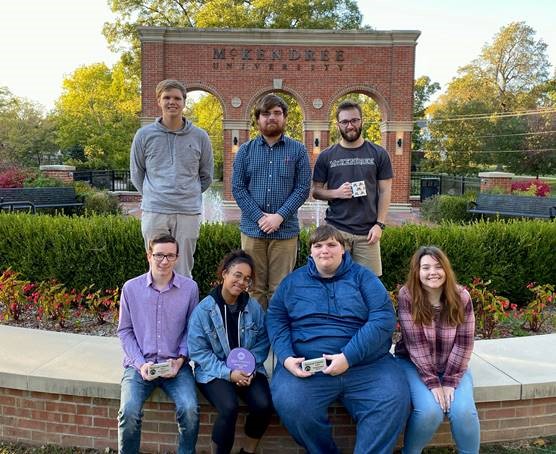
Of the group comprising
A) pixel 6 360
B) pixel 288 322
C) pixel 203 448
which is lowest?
pixel 203 448

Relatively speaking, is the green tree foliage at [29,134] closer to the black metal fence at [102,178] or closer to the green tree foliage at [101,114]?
the green tree foliage at [101,114]

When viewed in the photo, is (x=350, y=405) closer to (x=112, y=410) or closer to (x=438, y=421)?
(x=438, y=421)

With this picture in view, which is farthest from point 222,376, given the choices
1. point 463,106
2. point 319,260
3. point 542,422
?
point 463,106

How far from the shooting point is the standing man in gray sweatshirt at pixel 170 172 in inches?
152

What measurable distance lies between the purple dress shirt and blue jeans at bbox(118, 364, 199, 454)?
0.16 metres

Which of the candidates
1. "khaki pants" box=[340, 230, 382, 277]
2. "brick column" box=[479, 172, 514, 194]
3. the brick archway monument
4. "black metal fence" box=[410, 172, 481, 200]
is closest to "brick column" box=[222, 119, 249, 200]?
the brick archway monument

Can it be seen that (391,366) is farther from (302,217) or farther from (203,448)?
(302,217)

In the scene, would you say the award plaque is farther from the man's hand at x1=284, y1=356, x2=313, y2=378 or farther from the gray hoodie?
the gray hoodie

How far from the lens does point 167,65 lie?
1814 centimetres

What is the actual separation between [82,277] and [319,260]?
3.41 metres

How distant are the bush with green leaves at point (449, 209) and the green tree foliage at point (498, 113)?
2194 cm

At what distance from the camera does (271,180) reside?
3770 mm

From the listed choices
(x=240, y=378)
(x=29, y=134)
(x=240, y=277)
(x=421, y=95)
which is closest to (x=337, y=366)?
(x=240, y=378)

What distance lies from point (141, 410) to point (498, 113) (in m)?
46.4
